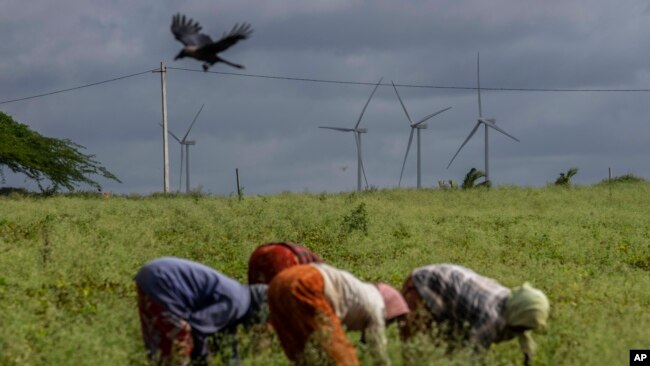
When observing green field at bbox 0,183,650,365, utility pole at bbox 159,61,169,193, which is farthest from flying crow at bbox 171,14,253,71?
utility pole at bbox 159,61,169,193

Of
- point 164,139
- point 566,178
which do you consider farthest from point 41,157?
point 566,178

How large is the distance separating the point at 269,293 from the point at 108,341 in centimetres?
284

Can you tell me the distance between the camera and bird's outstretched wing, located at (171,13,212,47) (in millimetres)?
8086

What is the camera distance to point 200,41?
26.5ft

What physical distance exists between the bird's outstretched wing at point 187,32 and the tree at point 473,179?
33939 mm

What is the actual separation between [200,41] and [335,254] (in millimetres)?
11635

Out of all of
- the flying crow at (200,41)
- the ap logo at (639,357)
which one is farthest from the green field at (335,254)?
the flying crow at (200,41)

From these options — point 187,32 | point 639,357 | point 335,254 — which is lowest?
point 639,357

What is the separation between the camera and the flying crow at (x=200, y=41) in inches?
305

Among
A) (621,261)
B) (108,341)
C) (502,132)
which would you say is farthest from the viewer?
(502,132)

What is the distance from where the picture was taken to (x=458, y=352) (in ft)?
25.9

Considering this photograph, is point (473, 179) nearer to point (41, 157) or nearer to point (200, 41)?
point (41, 157)

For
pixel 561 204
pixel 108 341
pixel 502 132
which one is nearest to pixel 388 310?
pixel 108 341

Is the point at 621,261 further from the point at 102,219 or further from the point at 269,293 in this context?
the point at 269,293
